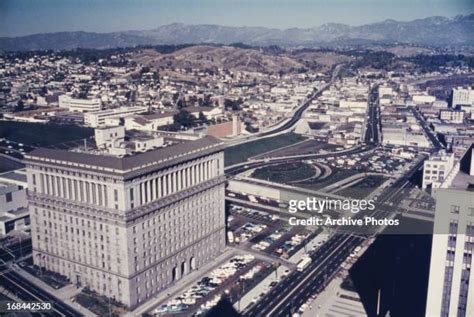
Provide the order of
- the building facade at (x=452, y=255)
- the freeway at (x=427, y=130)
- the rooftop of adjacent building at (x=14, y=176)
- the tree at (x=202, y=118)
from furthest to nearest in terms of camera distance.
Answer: the tree at (x=202, y=118) < the freeway at (x=427, y=130) < the rooftop of adjacent building at (x=14, y=176) < the building facade at (x=452, y=255)

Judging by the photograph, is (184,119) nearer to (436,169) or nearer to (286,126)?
(286,126)

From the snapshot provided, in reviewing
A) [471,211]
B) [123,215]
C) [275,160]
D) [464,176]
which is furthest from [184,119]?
[471,211]

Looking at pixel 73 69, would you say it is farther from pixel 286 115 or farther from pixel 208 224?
pixel 208 224

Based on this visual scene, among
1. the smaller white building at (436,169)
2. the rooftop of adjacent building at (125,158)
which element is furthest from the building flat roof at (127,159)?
the smaller white building at (436,169)

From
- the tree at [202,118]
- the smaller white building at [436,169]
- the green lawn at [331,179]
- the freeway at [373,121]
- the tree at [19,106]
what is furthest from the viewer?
the tree at [19,106]

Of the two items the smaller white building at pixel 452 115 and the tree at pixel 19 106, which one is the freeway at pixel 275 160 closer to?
the smaller white building at pixel 452 115

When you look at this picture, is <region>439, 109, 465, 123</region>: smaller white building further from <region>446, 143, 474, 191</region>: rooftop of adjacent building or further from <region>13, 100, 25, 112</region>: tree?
<region>13, 100, 25, 112</region>: tree

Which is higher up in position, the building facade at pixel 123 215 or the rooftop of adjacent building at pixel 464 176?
the rooftop of adjacent building at pixel 464 176
